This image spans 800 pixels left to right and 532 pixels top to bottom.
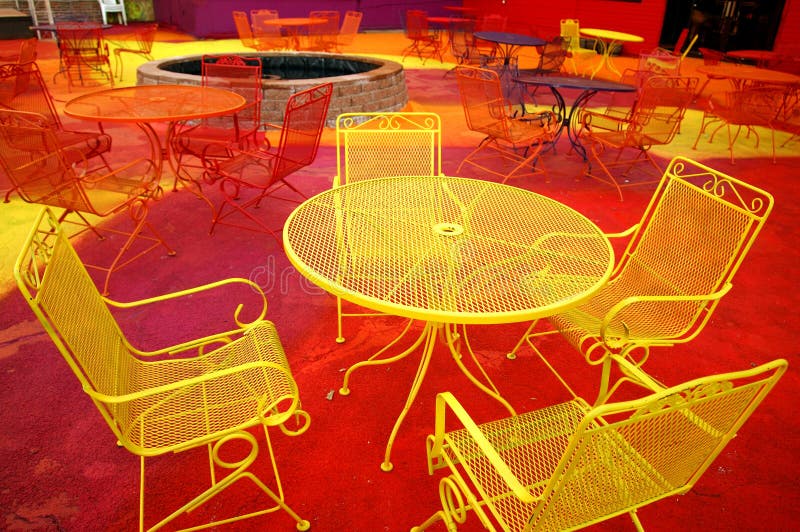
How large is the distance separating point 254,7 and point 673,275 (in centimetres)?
1330

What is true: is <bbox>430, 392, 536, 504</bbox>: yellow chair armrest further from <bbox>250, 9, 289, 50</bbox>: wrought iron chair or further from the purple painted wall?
the purple painted wall

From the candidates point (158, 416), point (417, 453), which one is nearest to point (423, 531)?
point (417, 453)

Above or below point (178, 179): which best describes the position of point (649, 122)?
above

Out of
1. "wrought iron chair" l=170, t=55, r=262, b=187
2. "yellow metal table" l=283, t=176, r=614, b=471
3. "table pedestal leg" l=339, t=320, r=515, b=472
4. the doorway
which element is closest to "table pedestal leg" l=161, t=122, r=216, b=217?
"wrought iron chair" l=170, t=55, r=262, b=187

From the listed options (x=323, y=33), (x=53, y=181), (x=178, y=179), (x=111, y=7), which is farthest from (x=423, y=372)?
(x=111, y=7)

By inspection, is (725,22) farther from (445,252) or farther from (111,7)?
(111,7)

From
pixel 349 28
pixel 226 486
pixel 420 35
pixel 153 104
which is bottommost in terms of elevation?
pixel 226 486

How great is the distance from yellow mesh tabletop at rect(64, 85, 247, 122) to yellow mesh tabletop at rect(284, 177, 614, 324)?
5.16ft

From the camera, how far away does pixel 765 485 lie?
2074 mm

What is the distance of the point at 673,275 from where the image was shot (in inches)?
93.2

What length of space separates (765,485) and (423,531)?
4.62ft

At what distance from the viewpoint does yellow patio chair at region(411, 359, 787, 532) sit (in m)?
1.15

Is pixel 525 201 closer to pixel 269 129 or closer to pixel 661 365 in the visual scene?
pixel 661 365

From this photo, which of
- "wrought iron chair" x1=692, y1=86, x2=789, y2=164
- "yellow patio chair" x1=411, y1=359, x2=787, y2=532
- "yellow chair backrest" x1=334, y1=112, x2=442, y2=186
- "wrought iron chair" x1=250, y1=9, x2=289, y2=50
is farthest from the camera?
"wrought iron chair" x1=250, y1=9, x2=289, y2=50
